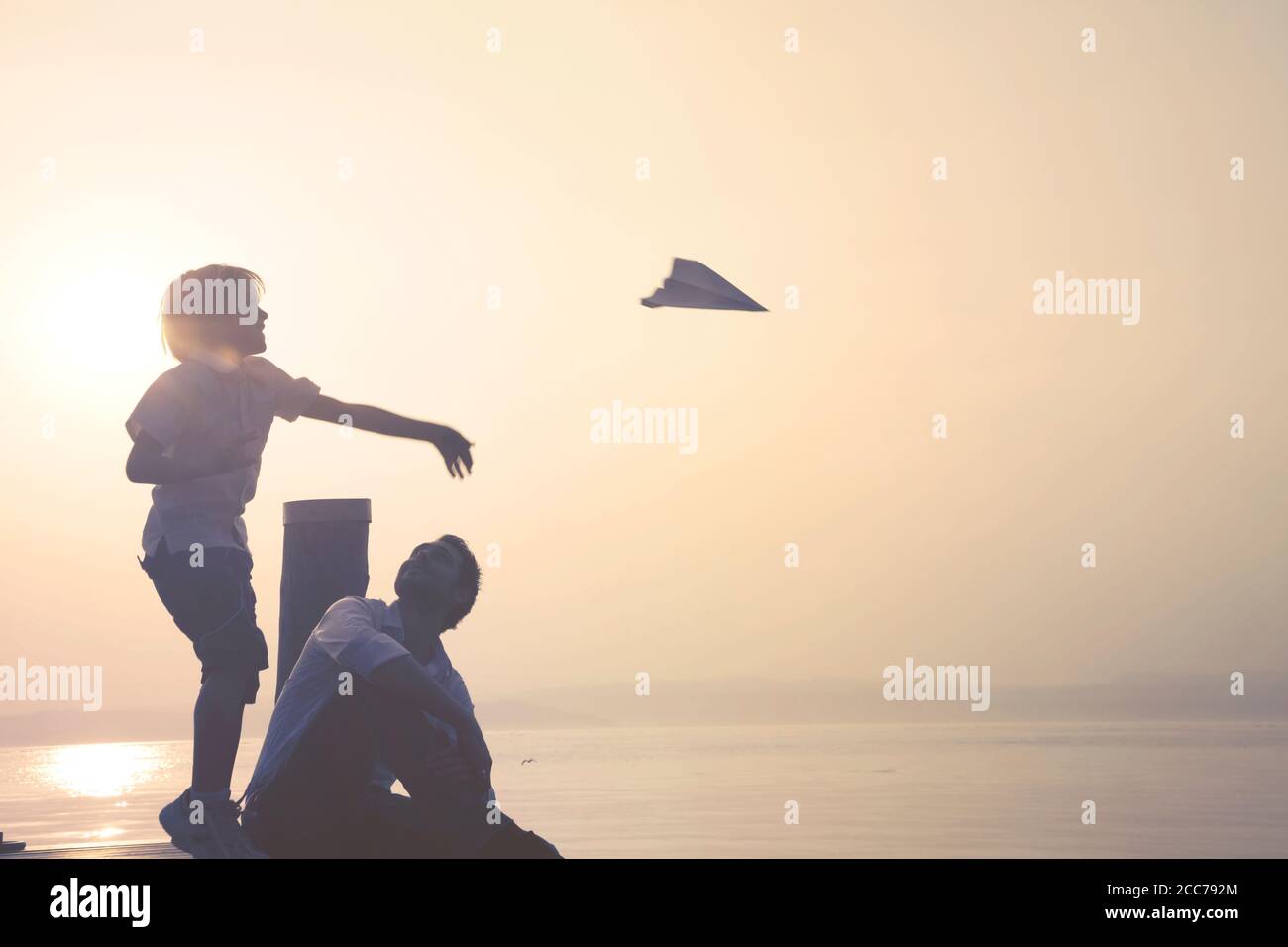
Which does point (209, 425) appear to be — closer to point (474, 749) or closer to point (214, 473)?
point (214, 473)

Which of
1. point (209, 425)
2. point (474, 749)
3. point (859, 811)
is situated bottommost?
point (859, 811)

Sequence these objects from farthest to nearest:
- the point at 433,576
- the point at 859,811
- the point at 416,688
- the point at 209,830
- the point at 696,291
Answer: the point at 859,811 < the point at 696,291 < the point at 209,830 < the point at 433,576 < the point at 416,688

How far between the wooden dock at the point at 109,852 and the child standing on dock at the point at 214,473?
1.68 feet

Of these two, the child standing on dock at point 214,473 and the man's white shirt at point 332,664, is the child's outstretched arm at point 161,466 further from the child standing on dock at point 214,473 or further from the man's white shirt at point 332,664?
the man's white shirt at point 332,664

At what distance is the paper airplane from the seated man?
161cm

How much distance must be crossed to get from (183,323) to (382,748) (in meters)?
2.19

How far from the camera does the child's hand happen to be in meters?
5.47

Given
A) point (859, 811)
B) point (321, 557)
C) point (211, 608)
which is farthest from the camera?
point (859, 811)

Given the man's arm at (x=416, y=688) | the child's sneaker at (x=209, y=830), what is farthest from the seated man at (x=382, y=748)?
the child's sneaker at (x=209, y=830)

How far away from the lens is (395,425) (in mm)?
5562

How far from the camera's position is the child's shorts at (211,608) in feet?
17.4

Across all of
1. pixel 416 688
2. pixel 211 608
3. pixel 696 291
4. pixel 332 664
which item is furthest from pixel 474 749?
pixel 696 291

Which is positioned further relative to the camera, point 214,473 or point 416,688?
point 214,473
